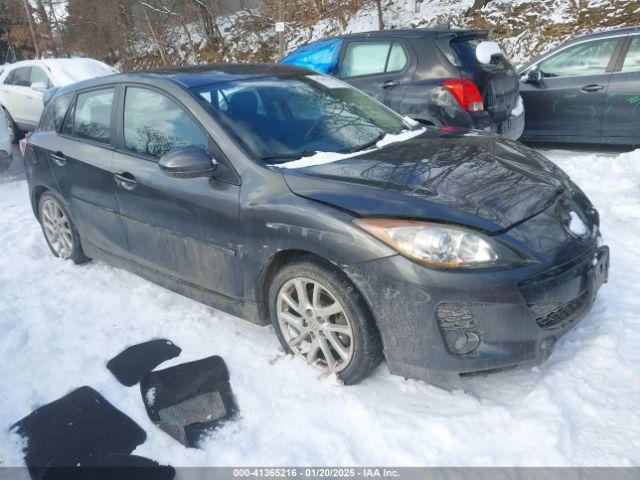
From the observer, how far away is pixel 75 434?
2699 millimetres

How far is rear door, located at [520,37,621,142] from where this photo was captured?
6.78m

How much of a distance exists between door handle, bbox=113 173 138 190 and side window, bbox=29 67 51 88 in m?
7.98

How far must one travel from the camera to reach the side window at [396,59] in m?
6.10

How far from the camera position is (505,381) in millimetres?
2781

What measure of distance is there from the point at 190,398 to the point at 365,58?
4918mm

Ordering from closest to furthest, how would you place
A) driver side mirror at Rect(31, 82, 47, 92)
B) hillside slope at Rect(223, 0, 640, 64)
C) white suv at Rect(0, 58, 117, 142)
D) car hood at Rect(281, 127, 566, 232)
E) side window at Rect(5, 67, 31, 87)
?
car hood at Rect(281, 127, 566, 232) < driver side mirror at Rect(31, 82, 47, 92) < white suv at Rect(0, 58, 117, 142) < side window at Rect(5, 67, 31, 87) < hillside slope at Rect(223, 0, 640, 64)

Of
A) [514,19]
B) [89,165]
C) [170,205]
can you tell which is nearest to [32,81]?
[89,165]

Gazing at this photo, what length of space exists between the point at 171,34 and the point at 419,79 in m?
18.6

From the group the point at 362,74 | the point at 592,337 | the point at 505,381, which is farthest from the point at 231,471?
the point at 362,74

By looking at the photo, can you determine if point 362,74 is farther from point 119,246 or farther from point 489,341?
point 489,341

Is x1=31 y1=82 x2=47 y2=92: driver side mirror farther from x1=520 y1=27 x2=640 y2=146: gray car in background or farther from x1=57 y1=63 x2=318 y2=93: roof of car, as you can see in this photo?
x1=520 y1=27 x2=640 y2=146: gray car in background

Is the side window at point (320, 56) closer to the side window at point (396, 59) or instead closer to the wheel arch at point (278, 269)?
the side window at point (396, 59)

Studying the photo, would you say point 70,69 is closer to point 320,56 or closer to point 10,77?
point 10,77

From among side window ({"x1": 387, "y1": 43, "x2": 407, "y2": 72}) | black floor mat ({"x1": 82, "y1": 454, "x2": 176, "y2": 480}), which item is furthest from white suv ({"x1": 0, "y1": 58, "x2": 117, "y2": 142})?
black floor mat ({"x1": 82, "y1": 454, "x2": 176, "y2": 480})
